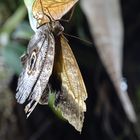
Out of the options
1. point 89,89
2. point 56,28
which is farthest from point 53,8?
point 89,89

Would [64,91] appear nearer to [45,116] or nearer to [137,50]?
[45,116]

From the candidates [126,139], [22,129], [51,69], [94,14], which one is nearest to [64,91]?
[51,69]

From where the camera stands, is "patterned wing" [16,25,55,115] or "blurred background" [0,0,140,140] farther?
"blurred background" [0,0,140,140]

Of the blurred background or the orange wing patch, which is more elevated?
the orange wing patch

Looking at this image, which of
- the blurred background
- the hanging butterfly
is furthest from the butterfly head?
the blurred background

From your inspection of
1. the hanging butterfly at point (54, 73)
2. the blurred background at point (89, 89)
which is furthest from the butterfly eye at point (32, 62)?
the blurred background at point (89, 89)

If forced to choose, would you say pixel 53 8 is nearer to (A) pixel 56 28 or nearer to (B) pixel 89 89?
(A) pixel 56 28

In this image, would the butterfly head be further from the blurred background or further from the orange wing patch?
the blurred background
